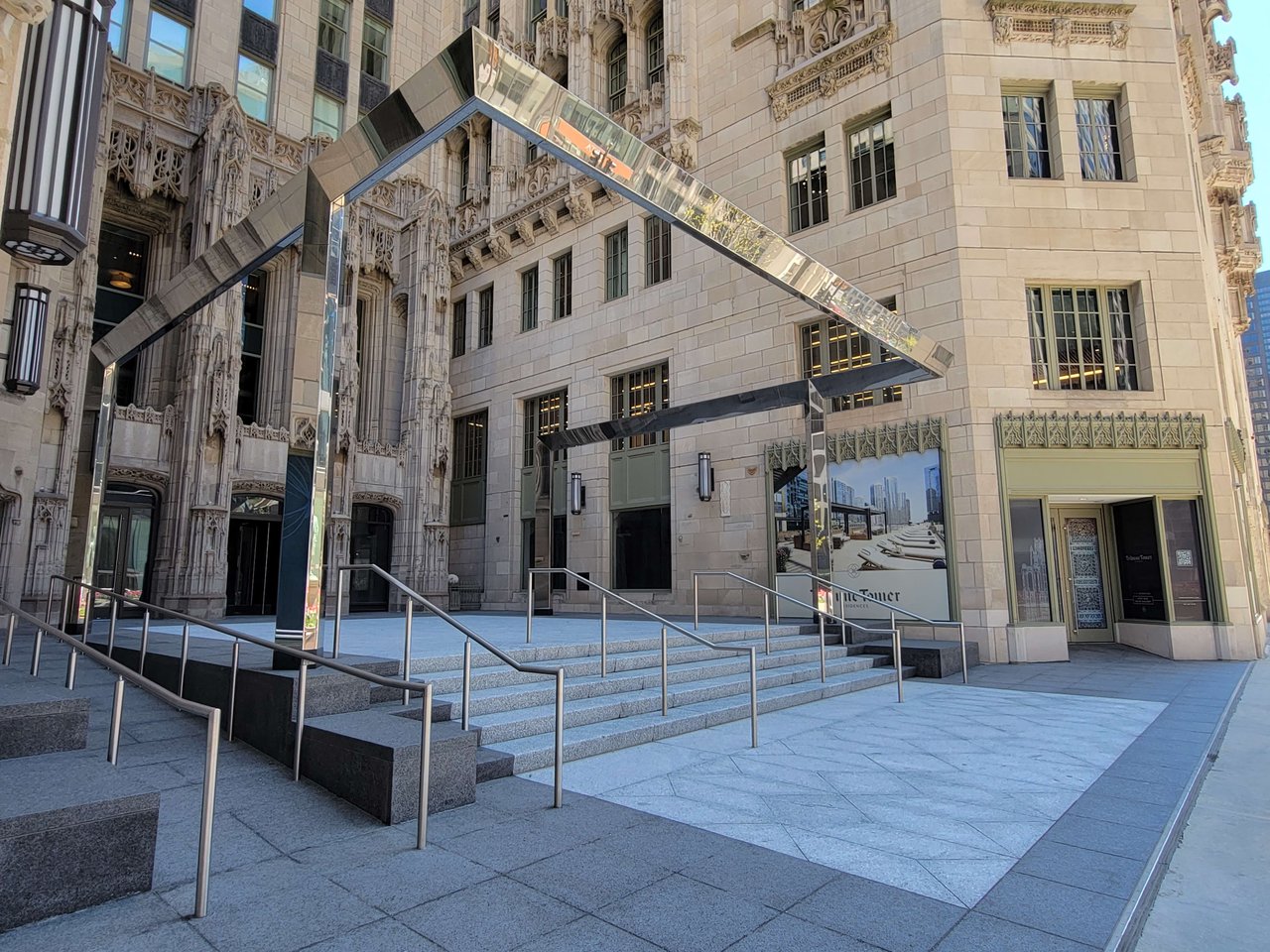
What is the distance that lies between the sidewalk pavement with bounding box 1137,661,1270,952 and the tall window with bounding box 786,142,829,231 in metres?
14.5

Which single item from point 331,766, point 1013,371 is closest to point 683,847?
point 331,766

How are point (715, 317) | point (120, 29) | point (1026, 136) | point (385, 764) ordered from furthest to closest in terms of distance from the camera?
point (120, 29)
point (715, 317)
point (1026, 136)
point (385, 764)

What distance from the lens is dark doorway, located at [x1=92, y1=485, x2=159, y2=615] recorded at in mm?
18453

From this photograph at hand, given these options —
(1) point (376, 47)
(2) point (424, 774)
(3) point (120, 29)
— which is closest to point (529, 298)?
(1) point (376, 47)

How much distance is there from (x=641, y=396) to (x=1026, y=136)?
36.4ft

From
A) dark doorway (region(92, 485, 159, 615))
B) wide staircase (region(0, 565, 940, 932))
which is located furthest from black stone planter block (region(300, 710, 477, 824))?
dark doorway (region(92, 485, 159, 615))

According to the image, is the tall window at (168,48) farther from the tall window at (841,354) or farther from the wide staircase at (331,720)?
the tall window at (841,354)

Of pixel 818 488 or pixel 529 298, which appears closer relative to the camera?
pixel 818 488

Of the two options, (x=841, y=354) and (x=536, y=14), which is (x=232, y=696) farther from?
(x=536, y=14)

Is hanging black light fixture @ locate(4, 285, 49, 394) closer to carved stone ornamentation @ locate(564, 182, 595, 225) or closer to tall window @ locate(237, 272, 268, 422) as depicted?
tall window @ locate(237, 272, 268, 422)

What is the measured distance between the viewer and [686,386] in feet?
64.2

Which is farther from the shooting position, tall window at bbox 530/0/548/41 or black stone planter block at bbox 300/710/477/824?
tall window at bbox 530/0/548/41

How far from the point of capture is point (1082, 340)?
1533cm

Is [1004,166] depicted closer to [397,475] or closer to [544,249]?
[544,249]
